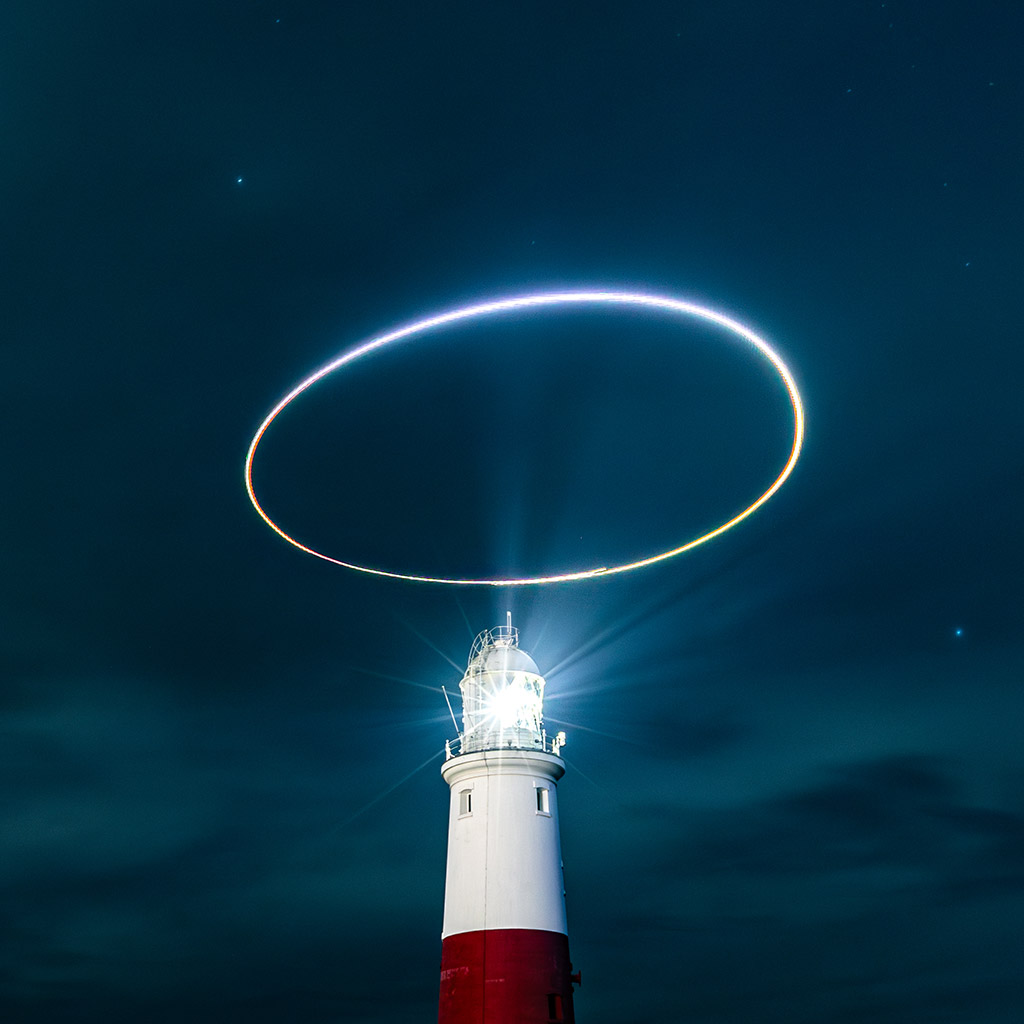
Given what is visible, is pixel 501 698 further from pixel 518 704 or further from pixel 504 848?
pixel 504 848

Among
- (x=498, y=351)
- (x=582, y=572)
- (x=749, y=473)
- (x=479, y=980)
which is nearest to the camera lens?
(x=479, y=980)

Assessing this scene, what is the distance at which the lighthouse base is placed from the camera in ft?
99.0

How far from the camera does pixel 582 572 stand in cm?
4203

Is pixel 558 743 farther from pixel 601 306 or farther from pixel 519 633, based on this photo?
pixel 601 306

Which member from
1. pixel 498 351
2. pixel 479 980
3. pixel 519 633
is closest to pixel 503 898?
pixel 479 980

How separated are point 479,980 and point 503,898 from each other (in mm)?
2437

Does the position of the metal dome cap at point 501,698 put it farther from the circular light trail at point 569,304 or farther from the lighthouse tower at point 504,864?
the circular light trail at point 569,304

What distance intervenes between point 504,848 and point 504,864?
48 centimetres

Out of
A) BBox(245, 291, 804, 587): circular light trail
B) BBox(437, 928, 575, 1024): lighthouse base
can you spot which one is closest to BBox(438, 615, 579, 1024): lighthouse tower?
BBox(437, 928, 575, 1024): lighthouse base

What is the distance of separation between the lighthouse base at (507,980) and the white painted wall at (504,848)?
1.33 ft

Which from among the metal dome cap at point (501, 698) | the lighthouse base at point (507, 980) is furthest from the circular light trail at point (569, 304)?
the lighthouse base at point (507, 980)

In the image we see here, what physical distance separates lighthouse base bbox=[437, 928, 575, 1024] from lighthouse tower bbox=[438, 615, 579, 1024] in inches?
1.1

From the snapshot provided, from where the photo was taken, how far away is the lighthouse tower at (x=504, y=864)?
30.5 m

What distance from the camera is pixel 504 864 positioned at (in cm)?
3183
